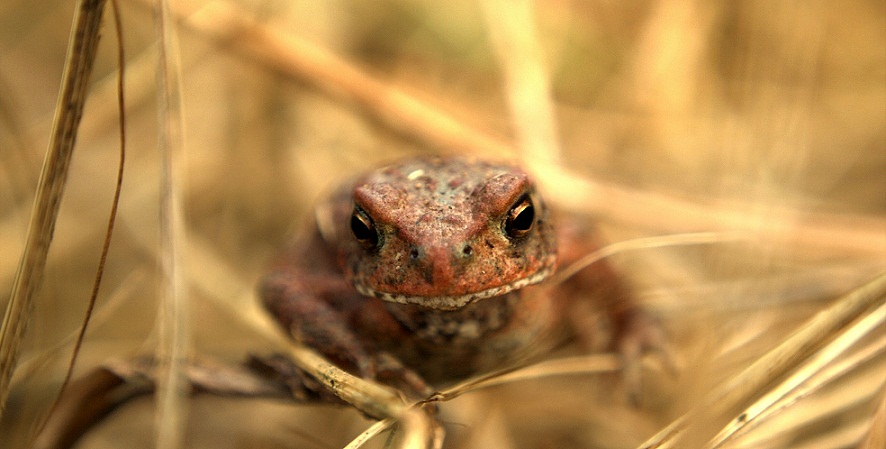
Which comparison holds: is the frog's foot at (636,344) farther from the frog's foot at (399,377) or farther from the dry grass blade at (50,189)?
the dry grass blade at (50,189)

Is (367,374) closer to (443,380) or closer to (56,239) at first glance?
(443,380)

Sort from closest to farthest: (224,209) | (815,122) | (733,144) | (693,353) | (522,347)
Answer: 1. (522,347)
2. (693,353)
3. (733,144)
4. (224,209)
5. (815,122)

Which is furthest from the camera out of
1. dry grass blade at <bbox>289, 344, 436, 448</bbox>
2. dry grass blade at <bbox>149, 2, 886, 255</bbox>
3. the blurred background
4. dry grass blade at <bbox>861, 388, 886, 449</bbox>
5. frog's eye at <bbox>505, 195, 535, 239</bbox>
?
dry grass blade at <bbox>149, 2, 886, 255</bbox>

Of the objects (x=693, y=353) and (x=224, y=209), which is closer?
(x=693, y=353)

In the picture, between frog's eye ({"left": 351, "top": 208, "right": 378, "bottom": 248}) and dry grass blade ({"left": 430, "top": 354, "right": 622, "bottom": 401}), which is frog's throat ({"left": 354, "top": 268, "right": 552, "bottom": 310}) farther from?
dry grass blade ({"left": 430, "top": 354, "right": 622, "bottom": 401})

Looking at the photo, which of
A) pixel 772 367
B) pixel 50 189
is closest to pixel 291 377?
pixel 50 189

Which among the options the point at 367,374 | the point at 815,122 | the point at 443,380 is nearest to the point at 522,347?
the point at 443,380

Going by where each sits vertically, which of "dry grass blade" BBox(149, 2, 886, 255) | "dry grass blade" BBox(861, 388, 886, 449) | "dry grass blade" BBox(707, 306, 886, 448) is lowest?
"dry grass blade" BBox(861, 388, 886, 449)

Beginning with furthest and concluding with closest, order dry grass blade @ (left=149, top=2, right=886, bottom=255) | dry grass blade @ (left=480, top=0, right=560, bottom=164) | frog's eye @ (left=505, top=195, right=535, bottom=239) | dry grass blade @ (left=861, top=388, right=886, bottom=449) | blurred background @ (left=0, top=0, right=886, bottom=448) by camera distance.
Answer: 1. dry grass blade @ (left=480, top=0, right=560, bottom=164)
2. dry grass blade @ (left=149, top=2, right=886, bottom=255)
3. blurred background @ (left=0, top=0, right=886, bottom=448)
4. frog's eye @ (left=505, top=195, right=535, bottom=239)
5. dry grass blade @ (left=861, top=388, right=886, bottom=449)

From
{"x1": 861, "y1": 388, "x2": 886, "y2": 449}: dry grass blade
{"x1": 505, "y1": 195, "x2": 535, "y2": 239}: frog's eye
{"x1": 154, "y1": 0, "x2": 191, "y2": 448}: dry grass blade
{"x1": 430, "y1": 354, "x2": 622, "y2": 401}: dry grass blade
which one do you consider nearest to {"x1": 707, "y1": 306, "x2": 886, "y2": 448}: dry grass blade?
{"x1": 861, "y1": 388, "x2": 886, "y2": 449}: dry grass blade

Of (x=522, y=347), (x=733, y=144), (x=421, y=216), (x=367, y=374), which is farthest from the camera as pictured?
(x=733, y=144)
